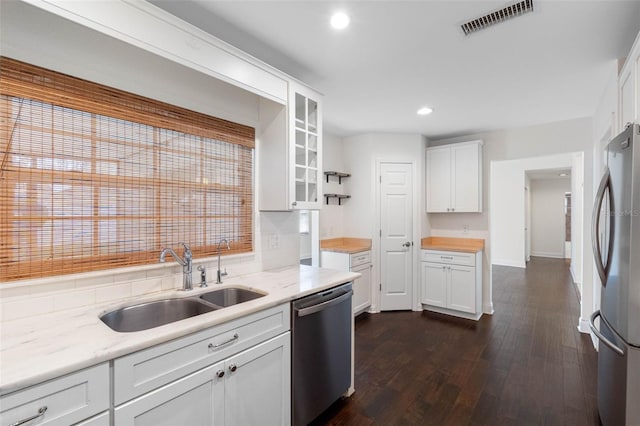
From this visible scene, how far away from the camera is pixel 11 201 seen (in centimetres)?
137

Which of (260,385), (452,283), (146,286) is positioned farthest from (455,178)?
(146,286)

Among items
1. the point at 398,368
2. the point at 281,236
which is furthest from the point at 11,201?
the point at 398,368

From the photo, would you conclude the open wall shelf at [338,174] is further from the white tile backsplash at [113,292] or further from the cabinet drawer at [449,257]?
the white tile backsplash at [113,292]

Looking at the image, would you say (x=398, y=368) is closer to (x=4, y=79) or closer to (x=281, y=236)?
(x=281, y=236)

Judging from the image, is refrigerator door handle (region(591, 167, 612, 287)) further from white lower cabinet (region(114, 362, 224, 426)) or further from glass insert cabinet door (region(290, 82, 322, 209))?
white lower cabinet (region(114, 362, 224, 426))

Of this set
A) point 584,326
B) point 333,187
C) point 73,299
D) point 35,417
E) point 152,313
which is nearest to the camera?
point 35,417

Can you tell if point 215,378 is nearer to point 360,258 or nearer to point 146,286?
Answer: point 146,286

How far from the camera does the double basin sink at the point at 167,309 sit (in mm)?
Result: 1599

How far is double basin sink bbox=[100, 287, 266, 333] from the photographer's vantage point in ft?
5.25

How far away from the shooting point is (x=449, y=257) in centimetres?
409

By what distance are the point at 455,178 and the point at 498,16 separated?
280cm

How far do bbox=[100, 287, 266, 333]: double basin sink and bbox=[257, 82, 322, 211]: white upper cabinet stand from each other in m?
0.74

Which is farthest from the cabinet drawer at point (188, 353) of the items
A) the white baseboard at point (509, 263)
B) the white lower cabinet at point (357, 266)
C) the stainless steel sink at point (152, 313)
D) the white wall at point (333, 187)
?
the white baseboard at point (509, 263)

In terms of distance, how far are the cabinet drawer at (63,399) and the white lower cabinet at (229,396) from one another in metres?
0.11
